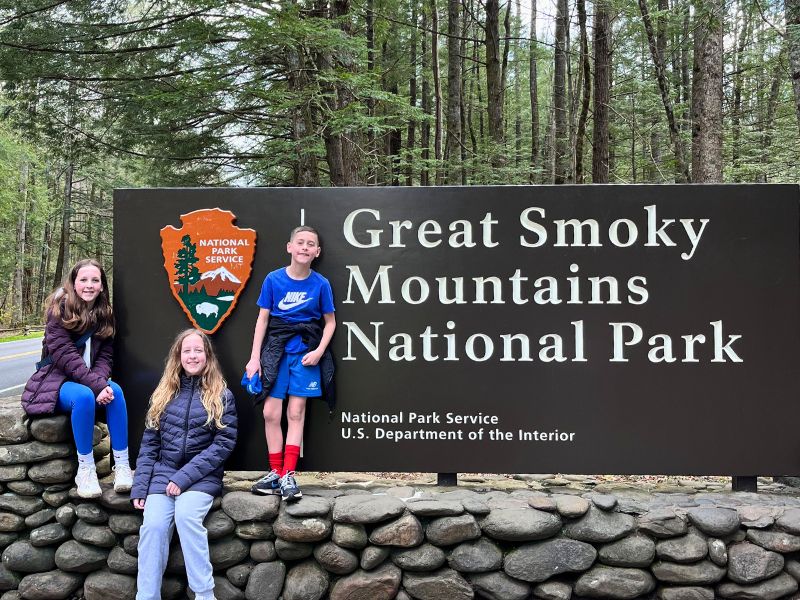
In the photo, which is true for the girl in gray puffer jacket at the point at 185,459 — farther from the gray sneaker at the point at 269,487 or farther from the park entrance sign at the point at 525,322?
the park entrance sign at the point at 525,322

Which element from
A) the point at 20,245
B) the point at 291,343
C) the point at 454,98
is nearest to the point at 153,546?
the point at 291,343

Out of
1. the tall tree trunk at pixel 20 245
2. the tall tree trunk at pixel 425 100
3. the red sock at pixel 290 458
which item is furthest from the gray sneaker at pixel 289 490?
the tall tree trunk at pixel 20 245

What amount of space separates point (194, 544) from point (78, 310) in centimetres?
149

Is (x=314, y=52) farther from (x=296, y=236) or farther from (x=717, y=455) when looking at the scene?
(x=717, y=455)

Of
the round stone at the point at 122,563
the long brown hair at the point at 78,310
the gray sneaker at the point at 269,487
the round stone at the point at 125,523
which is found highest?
the long brown hair at the point at 78,310

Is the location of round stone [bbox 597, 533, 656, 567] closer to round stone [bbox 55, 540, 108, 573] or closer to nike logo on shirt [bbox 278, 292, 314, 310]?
nike logo on shirt [bbox 278, 292, 314, 310]

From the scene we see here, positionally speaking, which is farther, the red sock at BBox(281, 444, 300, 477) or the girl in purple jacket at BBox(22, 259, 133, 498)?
the red sock at BBox(281, 444, 300, 477)

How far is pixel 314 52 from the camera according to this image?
7969mm

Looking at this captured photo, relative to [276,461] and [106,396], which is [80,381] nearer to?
[106,396]

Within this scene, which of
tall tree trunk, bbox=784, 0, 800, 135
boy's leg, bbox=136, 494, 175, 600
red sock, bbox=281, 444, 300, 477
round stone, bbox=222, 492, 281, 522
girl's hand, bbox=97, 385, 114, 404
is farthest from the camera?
tall tree trunk, bbox=784, 0, 800, 135

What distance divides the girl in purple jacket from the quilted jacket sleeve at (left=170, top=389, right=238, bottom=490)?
456mm

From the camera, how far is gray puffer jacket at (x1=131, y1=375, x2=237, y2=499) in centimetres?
318

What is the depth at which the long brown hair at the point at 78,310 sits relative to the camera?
3.38 metres

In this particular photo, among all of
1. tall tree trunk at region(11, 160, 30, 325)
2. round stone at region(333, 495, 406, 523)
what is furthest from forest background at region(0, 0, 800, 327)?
tall tree trunk at region(11, 160, 30, 325)
